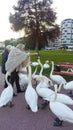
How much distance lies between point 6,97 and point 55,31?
44.2 m

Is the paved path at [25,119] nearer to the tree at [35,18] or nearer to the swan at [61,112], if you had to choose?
the swan at [61,112]

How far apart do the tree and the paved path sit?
4232 cm

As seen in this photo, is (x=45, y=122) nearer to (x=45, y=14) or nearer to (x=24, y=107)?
(x=24, y=107)

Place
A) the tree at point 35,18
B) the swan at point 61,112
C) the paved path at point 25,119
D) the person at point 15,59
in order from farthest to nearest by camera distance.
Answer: the tree at point 35,18, the person at point 15,59, the paved path at point 25,119, the swan at point 61,112

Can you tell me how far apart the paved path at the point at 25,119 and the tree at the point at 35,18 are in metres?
42.3

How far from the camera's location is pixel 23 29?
52500 millimetres

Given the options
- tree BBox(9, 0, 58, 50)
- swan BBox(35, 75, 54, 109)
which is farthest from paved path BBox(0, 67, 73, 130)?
tree BBox(9, 0, 58, 50)

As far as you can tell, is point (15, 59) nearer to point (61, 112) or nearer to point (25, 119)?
point (25, 119)

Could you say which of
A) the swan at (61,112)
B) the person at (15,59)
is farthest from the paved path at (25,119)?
the person at (15,59)

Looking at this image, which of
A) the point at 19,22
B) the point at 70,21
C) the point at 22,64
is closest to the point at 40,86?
the point at 22,64

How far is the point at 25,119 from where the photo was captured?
27.4 feet

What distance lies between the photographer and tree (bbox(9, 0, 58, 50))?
51688 mm

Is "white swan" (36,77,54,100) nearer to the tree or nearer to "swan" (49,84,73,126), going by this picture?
"swan" (49,84,73,126)

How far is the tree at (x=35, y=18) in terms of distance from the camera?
51.7 meters
